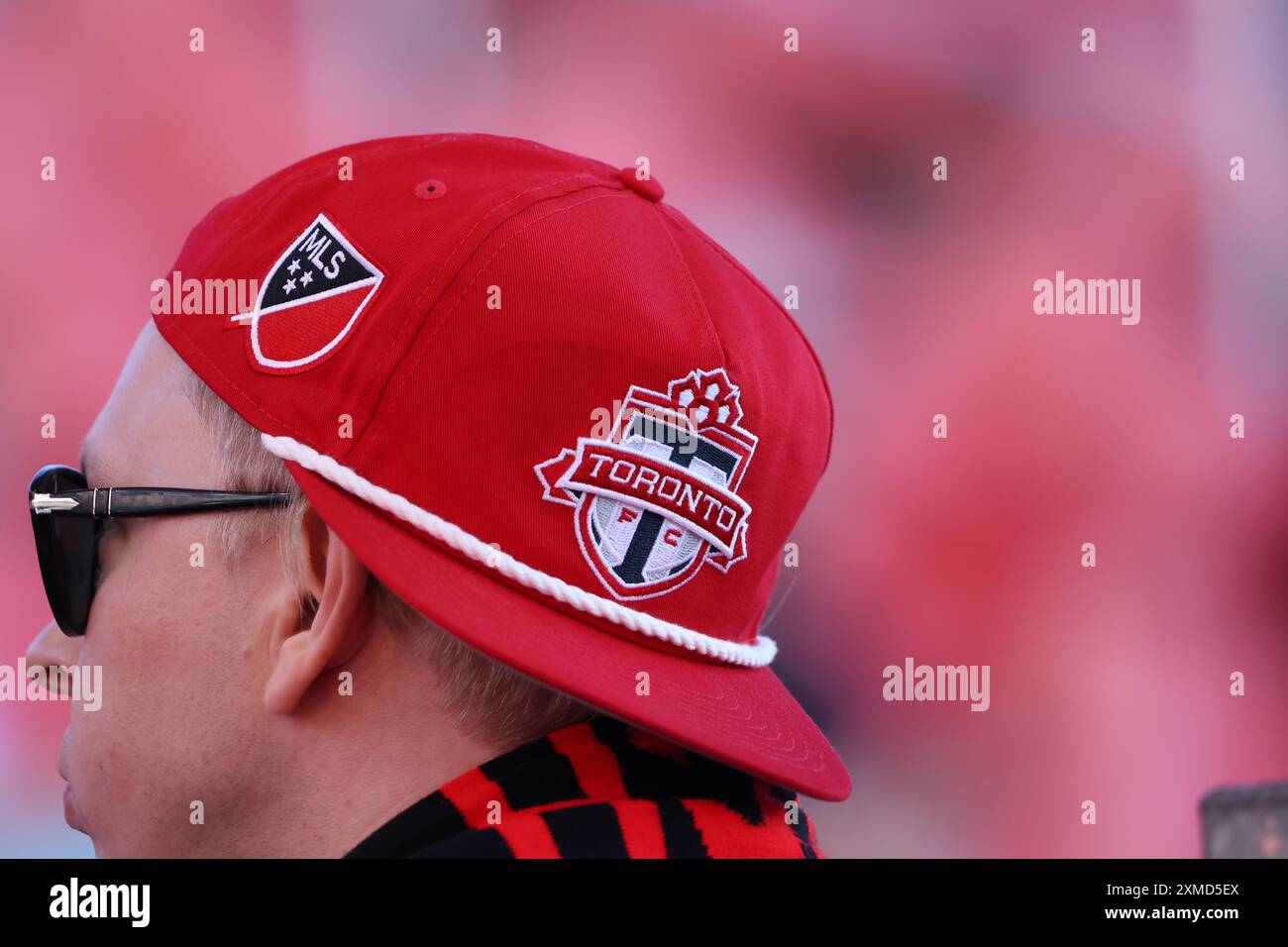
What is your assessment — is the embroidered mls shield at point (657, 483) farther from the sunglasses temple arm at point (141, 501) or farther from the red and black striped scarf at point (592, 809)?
the sunglasses temple arm at point (141, 501)

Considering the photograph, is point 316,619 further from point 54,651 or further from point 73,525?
point 54,651

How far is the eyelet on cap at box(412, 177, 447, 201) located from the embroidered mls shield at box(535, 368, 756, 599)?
266 mm

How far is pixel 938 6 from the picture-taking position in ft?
12.4

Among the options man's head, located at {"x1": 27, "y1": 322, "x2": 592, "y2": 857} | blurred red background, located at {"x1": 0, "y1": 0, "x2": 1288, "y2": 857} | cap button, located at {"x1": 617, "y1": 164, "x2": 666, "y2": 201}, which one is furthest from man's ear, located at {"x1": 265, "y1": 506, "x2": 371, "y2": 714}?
blurred red background, located at {"x1": 0, "y1": 0, "x2": 1288, "y2": 857}

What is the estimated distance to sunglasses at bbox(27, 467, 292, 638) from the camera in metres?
1.24

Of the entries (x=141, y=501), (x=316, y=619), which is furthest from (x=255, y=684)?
(x=141, y=501)

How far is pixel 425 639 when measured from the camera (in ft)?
3.82

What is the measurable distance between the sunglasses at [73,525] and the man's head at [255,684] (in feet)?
0.06

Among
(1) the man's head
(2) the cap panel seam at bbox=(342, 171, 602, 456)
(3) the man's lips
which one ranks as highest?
(2) the cap panel seam at bbox=(342, 171, 602, 456)

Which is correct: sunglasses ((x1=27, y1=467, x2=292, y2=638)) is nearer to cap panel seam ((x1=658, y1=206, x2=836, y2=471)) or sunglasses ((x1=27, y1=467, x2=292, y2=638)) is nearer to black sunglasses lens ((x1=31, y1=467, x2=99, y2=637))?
black sunglasses lens ((x1=31, y1=467, x2=99, y2=637))

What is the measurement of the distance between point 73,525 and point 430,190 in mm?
474

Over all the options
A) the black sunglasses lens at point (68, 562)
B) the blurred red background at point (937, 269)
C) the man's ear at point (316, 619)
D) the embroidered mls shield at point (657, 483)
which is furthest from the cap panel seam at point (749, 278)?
the blurred red background at point (937, 269)

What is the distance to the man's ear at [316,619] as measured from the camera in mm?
1124
